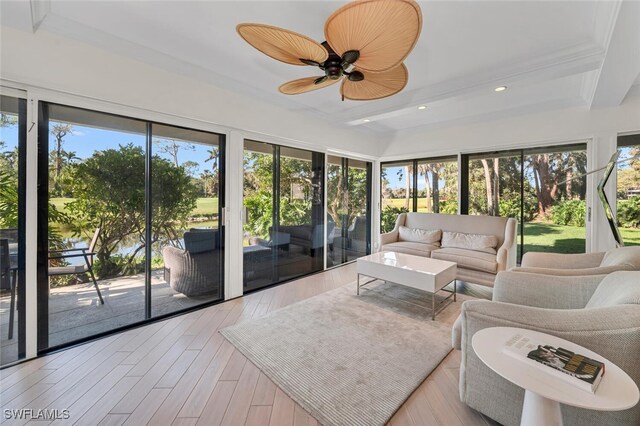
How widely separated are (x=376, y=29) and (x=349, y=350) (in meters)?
2.31

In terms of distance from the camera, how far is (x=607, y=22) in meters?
1.94

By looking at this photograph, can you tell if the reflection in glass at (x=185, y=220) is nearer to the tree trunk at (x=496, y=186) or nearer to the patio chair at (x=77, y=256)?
the patio chair at (x=77, y=256)

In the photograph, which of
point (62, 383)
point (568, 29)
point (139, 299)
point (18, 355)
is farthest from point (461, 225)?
point (18, 355)

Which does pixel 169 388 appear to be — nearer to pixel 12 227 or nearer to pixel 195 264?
pixel 195 264

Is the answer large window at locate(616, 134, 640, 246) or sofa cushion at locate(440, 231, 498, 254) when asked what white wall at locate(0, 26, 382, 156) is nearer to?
sofa cushion at locate(440, 231, 498, 254)

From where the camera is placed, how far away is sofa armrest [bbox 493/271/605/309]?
6.09ft

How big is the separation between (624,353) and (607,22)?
2267 millimetres

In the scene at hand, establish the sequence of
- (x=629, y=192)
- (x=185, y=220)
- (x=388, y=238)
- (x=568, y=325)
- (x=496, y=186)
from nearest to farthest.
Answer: (x=568, y=325) < (x=185, y=220) < (x=629, y=192) < (x=496, y=186) < (x=388, y=238)

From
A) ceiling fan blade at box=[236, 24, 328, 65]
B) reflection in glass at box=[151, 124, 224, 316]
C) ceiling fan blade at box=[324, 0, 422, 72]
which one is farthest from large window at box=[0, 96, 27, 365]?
ceiling fan blade at box=[324, 0, 422, 72]

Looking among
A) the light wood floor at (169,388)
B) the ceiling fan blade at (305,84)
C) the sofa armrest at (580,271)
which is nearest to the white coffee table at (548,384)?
the light wood floor at (169,388)

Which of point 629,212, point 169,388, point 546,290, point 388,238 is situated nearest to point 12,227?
point 169,388

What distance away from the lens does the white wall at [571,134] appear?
3.49 meters

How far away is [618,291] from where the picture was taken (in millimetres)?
1487

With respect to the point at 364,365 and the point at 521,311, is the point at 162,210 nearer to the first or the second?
the point at 364,365
